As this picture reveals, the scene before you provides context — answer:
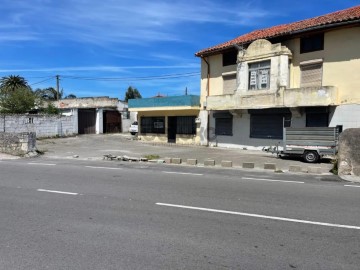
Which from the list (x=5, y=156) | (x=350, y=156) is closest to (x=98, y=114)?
(x=5, y=156)

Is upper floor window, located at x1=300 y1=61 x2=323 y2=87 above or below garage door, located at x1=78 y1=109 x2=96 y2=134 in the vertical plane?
above

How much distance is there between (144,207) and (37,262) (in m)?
2.97

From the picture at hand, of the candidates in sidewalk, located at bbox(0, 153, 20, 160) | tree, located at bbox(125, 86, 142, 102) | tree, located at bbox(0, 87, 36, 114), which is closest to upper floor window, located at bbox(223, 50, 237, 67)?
sidewalk, located at bbox(0, 153, 20, 160)

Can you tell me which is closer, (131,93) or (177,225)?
(177,225)

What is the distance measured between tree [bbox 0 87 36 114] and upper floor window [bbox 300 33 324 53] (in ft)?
93.0

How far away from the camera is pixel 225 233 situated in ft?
17.7

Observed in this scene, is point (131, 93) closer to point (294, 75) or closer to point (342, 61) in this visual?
point (294, 75)

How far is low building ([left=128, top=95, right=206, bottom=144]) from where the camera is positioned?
27391mm

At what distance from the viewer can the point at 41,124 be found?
30797 mm

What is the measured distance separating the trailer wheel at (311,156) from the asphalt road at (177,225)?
258 inches

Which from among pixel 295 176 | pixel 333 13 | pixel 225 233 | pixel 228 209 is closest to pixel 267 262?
pixel 225 233

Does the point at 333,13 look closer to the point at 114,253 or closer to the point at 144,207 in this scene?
the point at 144,207

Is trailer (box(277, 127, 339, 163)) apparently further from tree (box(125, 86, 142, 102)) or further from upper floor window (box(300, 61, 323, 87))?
tree (box(125, 86, 142, 102))

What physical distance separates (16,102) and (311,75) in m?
29.1
